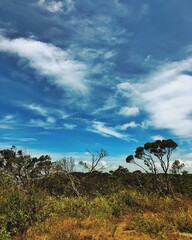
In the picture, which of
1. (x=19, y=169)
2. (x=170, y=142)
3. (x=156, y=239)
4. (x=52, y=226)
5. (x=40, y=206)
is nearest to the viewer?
(x=156, y=239)

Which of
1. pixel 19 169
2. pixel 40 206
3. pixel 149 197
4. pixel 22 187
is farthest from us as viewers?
pixel 149 197

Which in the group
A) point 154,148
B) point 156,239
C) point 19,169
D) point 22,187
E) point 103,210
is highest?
point 154,148

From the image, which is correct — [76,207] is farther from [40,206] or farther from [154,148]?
[154,148]

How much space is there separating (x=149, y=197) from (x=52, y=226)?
4.89 metres

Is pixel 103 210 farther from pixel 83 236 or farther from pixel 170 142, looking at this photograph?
pixel 170 142

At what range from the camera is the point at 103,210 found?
1032 cm

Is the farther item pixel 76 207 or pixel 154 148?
pixel 154 148

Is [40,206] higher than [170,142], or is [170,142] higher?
[170,142]

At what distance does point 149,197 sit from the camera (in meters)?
11.5

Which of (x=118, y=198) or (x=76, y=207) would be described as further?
(x=118, y=198)

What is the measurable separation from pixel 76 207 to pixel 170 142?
1076 inches

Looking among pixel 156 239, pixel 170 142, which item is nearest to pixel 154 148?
pixel 170 142

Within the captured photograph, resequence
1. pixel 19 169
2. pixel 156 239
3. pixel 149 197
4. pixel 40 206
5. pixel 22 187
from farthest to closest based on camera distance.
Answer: pixel 149 197
pixel 19 169
pixel 22 187
pixel 40 206
pixel 156 239

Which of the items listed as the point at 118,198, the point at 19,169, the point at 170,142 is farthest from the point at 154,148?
the point at 19,169
